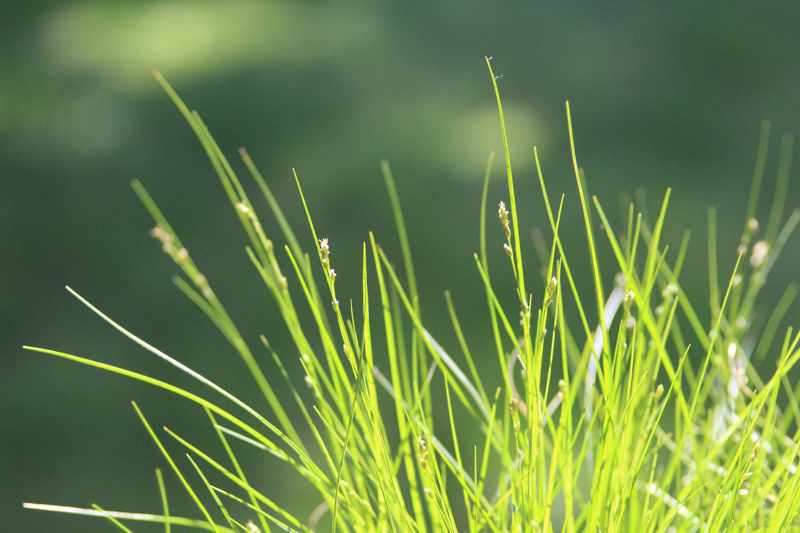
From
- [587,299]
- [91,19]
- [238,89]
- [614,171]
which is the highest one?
[91,19]

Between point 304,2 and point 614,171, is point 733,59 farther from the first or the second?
point 304,2

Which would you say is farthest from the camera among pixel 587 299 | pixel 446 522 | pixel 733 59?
pixel 733 59

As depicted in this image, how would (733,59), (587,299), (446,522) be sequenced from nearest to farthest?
(446,522), (587,299), (733,59)

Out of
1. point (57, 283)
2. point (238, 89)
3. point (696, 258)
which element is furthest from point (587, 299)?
point (57, 283)

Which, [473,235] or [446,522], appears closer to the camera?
[446,522]

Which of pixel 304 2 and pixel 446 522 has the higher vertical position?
pixel 304 2

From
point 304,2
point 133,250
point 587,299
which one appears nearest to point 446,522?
point 587,299

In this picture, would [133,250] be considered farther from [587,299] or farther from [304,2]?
[587,299]
